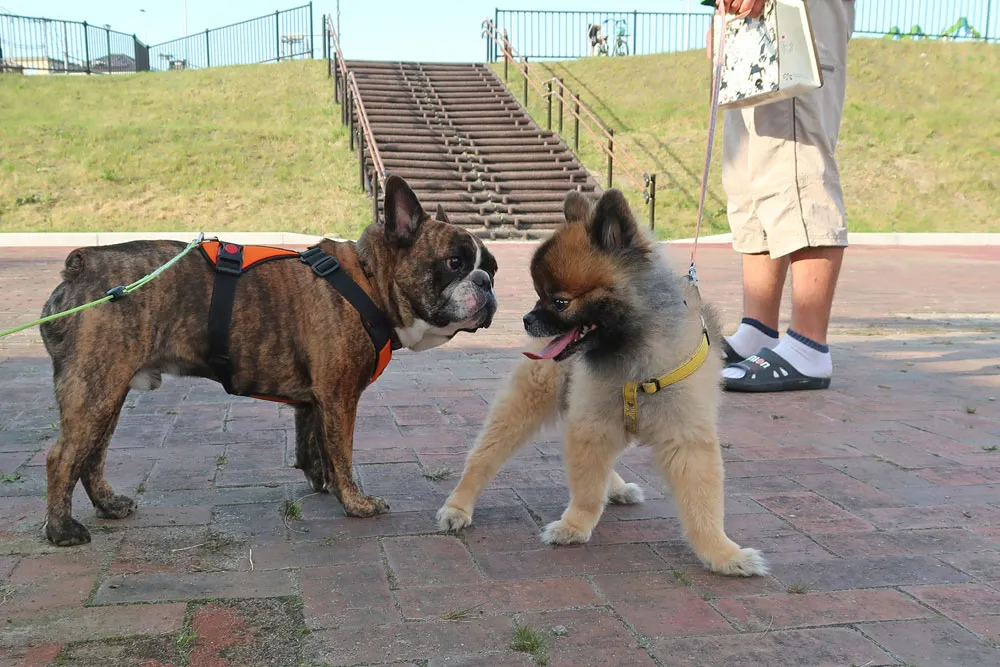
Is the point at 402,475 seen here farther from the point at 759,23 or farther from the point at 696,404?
the point at 759,23

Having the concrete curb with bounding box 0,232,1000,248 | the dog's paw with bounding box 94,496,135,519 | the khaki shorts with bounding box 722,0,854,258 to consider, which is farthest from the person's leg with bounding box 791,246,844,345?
the concrete curb with bounding box 0,232,1000,248

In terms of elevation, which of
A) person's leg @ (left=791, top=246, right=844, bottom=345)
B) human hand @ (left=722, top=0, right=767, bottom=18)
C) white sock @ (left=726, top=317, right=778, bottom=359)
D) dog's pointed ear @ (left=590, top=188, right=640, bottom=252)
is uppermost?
human hand @ (left=722, top=0, right=767, bottom=18)

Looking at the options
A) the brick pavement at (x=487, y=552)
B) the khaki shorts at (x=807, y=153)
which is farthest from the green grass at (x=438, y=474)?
the khaki shorts at (x=807, y=153)

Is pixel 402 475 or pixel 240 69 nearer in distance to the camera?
pixel 402 475

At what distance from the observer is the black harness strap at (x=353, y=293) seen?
3.73 metres

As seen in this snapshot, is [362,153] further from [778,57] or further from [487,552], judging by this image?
[487,552]

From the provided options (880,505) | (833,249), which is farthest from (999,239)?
(880,505)

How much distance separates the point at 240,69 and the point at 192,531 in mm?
31817

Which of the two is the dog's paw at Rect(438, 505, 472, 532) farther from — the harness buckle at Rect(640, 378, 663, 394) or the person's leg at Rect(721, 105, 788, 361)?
the person's leg at Rect(721, 105, 788, 361)

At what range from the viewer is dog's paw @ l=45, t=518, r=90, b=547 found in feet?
10.9

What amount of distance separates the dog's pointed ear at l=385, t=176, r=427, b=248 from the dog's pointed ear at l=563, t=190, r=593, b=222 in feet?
2.19

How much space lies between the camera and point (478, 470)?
379cm

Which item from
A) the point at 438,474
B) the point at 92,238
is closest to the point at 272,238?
the point at 92,238

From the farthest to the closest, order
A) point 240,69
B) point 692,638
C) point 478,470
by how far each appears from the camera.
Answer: point 240,69 → point 478,470 → point 692,638
